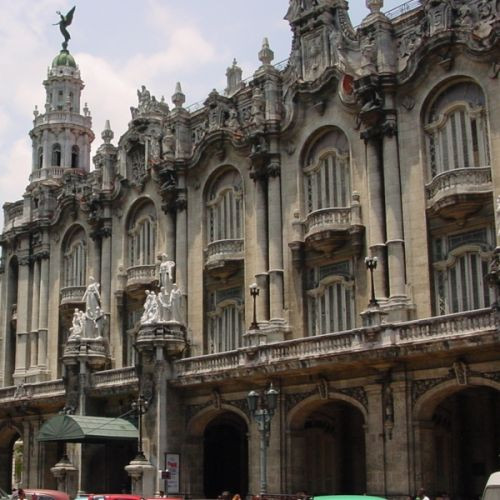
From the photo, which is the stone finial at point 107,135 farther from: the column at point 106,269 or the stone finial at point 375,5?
the stone finial at point 375,5

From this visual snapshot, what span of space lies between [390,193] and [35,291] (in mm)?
28679

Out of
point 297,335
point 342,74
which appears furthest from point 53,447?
point 342,74

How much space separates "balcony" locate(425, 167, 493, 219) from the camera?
37531 millimetres

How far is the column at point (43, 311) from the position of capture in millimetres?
58981

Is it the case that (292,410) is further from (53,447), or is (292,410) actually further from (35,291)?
(35,291)

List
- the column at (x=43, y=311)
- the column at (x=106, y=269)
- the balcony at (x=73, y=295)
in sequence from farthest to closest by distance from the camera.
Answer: the column at (x=43, y=311), the balcony at (x=73, y=295), the column at (x=106, y=269)

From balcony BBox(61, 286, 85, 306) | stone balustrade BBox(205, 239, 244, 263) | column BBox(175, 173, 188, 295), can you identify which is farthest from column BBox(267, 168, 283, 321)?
balcony BBox(61, 286, 85, 306)

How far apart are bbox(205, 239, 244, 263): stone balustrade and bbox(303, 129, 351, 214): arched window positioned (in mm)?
4541

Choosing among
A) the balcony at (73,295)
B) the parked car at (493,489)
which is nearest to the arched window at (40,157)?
the balcony at (73,295)

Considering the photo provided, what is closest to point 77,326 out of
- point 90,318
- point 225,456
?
point 90,318

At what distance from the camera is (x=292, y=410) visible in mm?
40812

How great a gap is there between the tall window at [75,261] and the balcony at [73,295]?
17.9 inches

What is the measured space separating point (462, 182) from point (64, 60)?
38.4 m

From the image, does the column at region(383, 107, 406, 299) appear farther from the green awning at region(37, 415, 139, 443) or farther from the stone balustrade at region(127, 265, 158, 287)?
the stone balustrade at region(127, 265, 158, 287)
